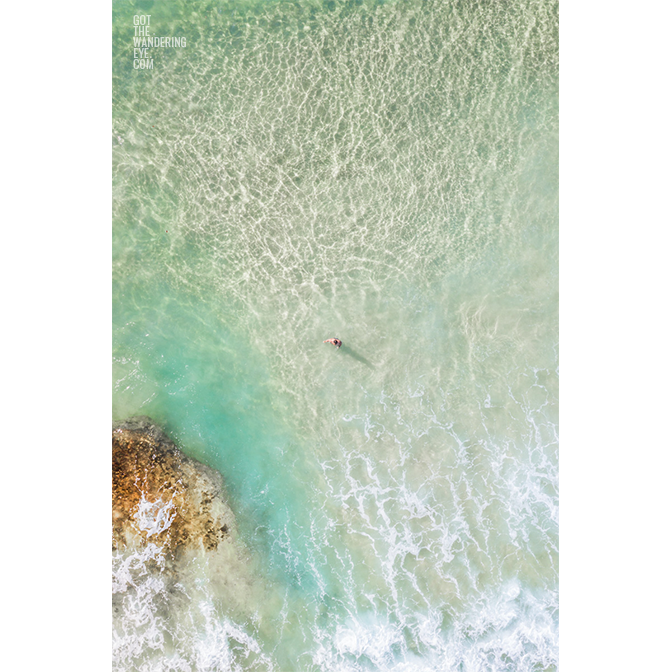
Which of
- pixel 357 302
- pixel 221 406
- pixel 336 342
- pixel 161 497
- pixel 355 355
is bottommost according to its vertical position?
pixel 161 497

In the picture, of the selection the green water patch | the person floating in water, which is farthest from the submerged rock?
the person floating in water

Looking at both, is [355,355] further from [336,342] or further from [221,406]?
[221,406]

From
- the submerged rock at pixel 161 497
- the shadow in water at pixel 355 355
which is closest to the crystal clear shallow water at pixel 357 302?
the shadow in water at pixel 355 355

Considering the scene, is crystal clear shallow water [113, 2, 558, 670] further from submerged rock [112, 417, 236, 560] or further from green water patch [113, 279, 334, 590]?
submerged rock [112, 417, 236, 560]

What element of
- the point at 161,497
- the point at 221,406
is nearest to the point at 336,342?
the point at 221,406

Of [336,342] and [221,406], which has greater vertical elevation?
[336,342]

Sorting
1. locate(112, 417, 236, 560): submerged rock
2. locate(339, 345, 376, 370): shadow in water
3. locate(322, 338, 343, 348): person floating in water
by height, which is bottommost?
locate(112, 417, 236, 560): submerged rock
